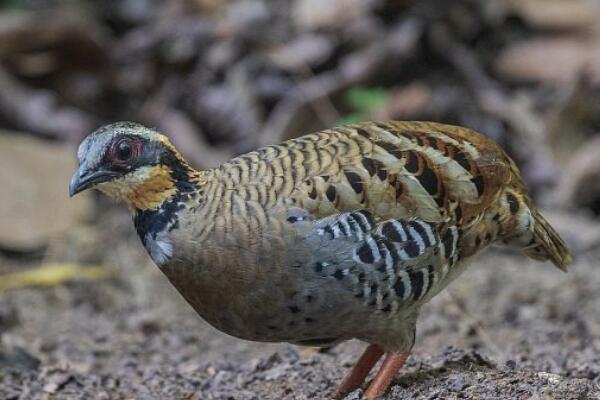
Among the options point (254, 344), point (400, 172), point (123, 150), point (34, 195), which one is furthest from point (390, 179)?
point (34, 195)

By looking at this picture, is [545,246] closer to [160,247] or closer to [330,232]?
[330,232]

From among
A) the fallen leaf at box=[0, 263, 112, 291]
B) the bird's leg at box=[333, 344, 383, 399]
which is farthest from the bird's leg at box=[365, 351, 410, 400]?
the fallen leaf at box=[0, 263, 112, 291]

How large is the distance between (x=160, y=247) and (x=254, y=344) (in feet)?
7.91

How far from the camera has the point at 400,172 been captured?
4.08 meters

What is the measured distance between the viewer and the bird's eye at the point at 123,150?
3.95 metres

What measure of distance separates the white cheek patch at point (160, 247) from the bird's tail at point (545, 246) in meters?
1.54

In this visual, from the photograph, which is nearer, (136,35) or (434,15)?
(434,15)

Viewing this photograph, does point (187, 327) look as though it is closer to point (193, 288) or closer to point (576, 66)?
point (193, 288)

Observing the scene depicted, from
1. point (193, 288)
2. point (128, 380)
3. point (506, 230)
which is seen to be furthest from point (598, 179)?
point (193, 288)

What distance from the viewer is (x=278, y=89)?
912cm

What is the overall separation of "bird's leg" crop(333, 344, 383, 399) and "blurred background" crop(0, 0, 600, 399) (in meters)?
0.73

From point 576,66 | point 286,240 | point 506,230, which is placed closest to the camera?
point 286,240

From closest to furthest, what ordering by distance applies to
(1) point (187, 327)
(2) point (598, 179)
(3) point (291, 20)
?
(1) point (187, 327)
(2) point (598, 179)
(3) point (291, 20)

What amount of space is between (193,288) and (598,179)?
16.1 ft
